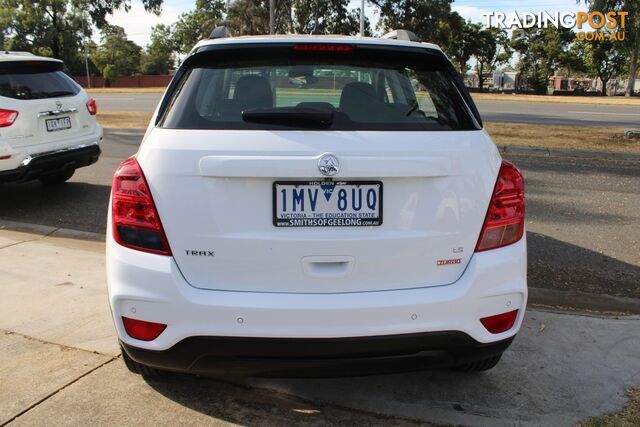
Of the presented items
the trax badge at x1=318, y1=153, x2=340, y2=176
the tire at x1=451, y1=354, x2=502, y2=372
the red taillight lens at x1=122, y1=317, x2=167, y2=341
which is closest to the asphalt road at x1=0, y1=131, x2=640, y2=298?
the tire at x1=451, y1=354, x2=502, y2=372

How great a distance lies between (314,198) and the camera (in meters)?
2.27

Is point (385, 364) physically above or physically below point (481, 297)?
below

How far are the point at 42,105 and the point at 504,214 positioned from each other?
5.76 meters

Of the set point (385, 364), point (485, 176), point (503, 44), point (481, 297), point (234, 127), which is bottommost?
point (385, 364)

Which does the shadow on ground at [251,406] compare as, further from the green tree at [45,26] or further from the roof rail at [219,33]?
the green tree at [45,26]

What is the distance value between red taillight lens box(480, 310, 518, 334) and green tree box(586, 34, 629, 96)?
58.2m

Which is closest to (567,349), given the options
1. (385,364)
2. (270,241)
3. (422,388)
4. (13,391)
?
(422,388)

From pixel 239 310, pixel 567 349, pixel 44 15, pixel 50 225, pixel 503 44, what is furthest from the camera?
pixel 503 44

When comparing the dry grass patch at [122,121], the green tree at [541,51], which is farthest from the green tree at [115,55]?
the dry grass patch at [122,121]

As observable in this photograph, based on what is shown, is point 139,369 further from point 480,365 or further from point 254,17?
point 254,17

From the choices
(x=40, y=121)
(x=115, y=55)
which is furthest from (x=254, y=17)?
(x=40, y=121)

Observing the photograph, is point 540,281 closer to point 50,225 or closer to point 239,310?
point 239,310

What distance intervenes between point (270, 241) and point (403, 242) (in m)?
0.54

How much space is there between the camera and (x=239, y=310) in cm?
223
